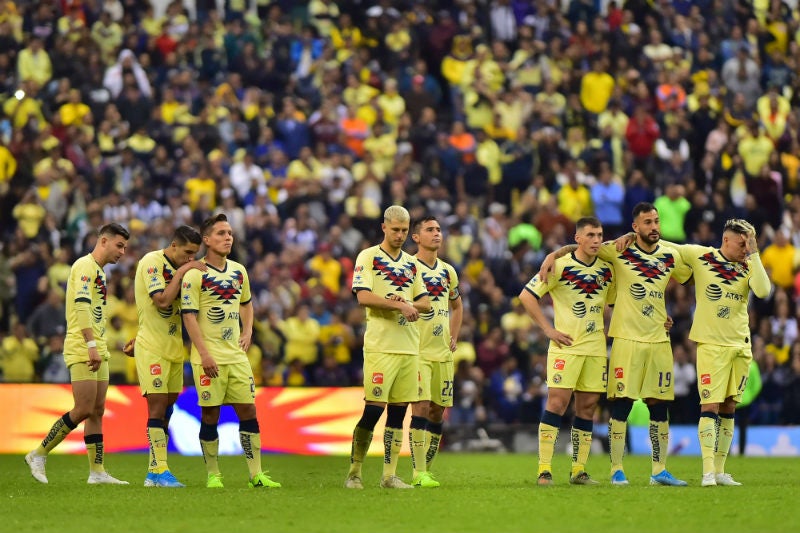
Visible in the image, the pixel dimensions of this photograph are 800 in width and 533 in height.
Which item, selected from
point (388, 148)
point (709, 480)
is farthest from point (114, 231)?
point (388, 148)

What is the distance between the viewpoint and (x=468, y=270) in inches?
1080

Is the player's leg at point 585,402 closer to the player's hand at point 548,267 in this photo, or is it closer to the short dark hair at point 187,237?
the player's hand at point 548,267

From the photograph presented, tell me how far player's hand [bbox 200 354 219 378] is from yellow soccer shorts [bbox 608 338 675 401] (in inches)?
166

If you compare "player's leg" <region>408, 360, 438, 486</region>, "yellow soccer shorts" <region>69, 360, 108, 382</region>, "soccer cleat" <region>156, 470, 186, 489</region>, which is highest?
"yellow soccer shorts" <region>69, 360, 108, 382</region>

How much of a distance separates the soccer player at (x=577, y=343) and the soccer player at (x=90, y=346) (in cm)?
471

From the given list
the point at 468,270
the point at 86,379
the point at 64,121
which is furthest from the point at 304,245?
the point at 86,379

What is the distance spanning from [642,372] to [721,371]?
0.84 m

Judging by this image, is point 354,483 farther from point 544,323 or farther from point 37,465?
point 37,465

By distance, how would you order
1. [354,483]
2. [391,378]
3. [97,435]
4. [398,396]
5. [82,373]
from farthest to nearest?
1. [97,435]
2. [82,373]
3. [354,483]
4. [398,396]
5. [391,378]

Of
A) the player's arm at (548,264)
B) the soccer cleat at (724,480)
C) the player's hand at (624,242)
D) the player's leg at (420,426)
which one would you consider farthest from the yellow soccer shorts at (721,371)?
the player's leg at (420,426)

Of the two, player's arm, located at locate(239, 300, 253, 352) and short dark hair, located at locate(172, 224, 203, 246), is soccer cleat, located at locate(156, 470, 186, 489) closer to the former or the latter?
player's arm, located at locate(239, 300, 253, 352)

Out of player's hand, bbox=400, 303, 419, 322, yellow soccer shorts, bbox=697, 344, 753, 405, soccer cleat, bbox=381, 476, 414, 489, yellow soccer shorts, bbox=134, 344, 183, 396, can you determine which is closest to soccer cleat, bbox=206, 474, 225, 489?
yellow soccer shorts, bbox=134, 344, 183, 396

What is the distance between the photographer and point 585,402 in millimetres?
15438

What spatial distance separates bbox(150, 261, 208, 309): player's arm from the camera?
1523 centimetres
